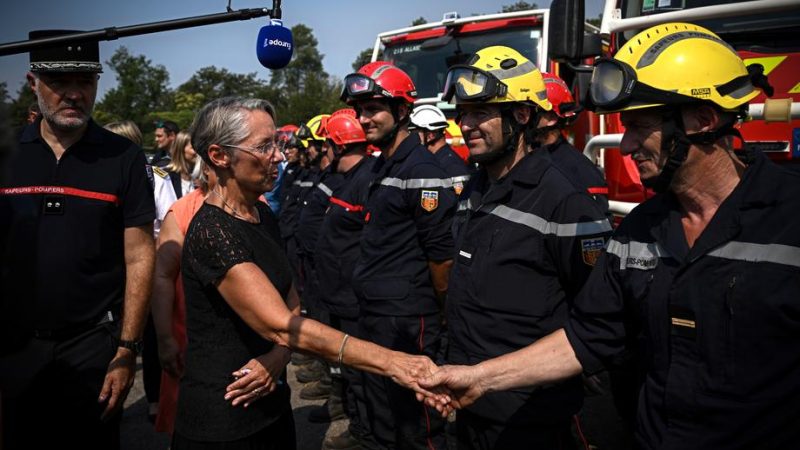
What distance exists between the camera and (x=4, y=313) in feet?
3.78

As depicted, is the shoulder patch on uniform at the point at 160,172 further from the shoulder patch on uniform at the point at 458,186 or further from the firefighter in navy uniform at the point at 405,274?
the shoulder patch on uniform at the point at 458,186

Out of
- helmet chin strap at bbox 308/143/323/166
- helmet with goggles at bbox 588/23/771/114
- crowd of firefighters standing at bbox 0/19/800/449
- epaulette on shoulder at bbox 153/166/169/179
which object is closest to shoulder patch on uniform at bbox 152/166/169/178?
epaulette on shoulder at bbox 153/166/169/179

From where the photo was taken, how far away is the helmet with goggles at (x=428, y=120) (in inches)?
270

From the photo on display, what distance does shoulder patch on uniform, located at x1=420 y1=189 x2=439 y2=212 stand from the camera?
380 centimetres

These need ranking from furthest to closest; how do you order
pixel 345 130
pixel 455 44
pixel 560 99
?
1. pixel 455 44
2. pixel 345 130
3. pixel 560 99

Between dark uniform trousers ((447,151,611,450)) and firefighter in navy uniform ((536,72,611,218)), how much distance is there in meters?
1.10

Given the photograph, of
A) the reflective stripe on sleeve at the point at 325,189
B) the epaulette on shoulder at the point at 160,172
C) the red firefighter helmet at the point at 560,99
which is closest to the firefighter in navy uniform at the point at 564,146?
the red firefighter helmet at the point at 560,99

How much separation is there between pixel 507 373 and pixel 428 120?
189 inches

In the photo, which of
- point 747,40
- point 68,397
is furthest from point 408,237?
point 747,40

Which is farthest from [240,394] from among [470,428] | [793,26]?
[793,26]

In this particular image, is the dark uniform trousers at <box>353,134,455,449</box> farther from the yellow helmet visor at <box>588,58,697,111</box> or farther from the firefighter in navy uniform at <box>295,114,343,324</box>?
the firefighter in navy uniform at <box>295,114,343,324</box>

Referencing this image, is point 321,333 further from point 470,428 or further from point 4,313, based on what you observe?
point 4,313

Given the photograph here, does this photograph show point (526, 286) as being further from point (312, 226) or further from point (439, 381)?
point (312, 226)

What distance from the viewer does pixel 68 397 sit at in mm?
2834
